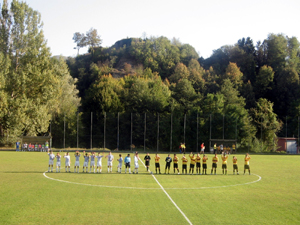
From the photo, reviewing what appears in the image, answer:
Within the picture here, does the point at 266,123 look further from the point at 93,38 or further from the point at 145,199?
the point at 93,38

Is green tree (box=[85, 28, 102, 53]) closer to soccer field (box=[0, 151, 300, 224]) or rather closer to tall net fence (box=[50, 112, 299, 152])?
tall net fence (box=[50, 112, 299, 152])

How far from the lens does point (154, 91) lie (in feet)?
274

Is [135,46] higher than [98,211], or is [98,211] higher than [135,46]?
[135,46]

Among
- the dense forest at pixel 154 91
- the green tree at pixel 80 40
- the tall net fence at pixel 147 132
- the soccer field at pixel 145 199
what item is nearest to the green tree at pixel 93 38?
the green tree at pixel 80 40

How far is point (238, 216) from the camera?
14.6 metres

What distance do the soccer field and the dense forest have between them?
4147 cm

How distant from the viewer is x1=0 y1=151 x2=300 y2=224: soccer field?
14.1 metres

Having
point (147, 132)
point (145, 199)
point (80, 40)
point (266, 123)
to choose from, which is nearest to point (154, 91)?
point (147, 132)

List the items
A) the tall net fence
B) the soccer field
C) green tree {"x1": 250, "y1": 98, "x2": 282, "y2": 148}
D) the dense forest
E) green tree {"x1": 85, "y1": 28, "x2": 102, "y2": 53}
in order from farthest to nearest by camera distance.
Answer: green tree {"x1": 85, "y1": 28, "x2": 102, "y2": 53}
green tree {"x1": 250, "y1": 98, "x2": 282, "y2": 148}
the tall net fence
the dense forest
the soccer field

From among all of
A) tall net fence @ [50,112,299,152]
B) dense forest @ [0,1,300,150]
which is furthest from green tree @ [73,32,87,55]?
tall net fence @ [50,112,299,152]

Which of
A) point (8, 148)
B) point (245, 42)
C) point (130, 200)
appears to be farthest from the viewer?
point (245, 42)

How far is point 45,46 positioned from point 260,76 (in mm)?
65418

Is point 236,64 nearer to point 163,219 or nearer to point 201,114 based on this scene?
point 201,114

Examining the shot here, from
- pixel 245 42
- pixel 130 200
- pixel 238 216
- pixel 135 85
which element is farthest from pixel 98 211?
pixel 245 42
